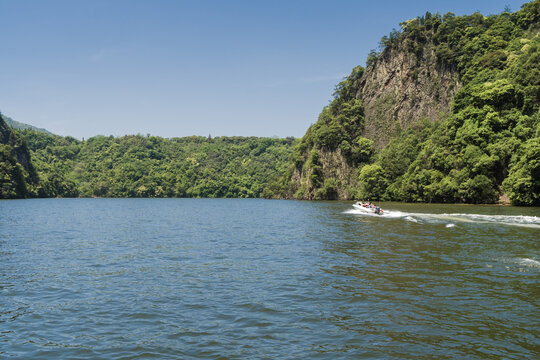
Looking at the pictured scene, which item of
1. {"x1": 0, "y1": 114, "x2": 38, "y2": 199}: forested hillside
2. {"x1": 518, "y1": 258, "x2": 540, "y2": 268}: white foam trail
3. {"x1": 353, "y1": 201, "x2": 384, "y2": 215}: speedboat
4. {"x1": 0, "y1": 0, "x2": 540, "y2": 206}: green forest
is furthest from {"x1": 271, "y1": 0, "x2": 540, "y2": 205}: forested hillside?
{"x1": 0, "y1": 114, "x2": 38, "y2": 199}: forested hillside

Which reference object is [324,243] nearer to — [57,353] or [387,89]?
[57,353]

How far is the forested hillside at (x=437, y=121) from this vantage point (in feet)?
262

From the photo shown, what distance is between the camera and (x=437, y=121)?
11344 centimetres

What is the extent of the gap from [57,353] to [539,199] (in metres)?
78.0

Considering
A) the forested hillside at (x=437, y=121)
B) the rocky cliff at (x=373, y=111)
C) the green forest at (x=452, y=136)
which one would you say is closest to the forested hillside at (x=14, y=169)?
the green forest at (x=452, y=136)

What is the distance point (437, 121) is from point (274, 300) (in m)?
111

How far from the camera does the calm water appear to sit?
39.2ft

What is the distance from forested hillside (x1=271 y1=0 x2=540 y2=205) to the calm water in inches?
2068

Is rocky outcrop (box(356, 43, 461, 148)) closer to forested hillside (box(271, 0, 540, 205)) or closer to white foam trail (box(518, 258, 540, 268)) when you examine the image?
forested hillside (box(271, 0, 540, 205))

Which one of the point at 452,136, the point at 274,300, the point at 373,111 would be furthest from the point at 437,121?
the point at 274,300

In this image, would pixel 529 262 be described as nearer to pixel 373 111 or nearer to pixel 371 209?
pixel 371 209

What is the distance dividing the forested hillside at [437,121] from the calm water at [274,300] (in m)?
52.5

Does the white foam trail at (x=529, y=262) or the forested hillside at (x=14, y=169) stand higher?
the forested hillside at (x=14, y=169)

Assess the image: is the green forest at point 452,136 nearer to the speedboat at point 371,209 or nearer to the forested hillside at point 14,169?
the forested hillside at point 14,169
